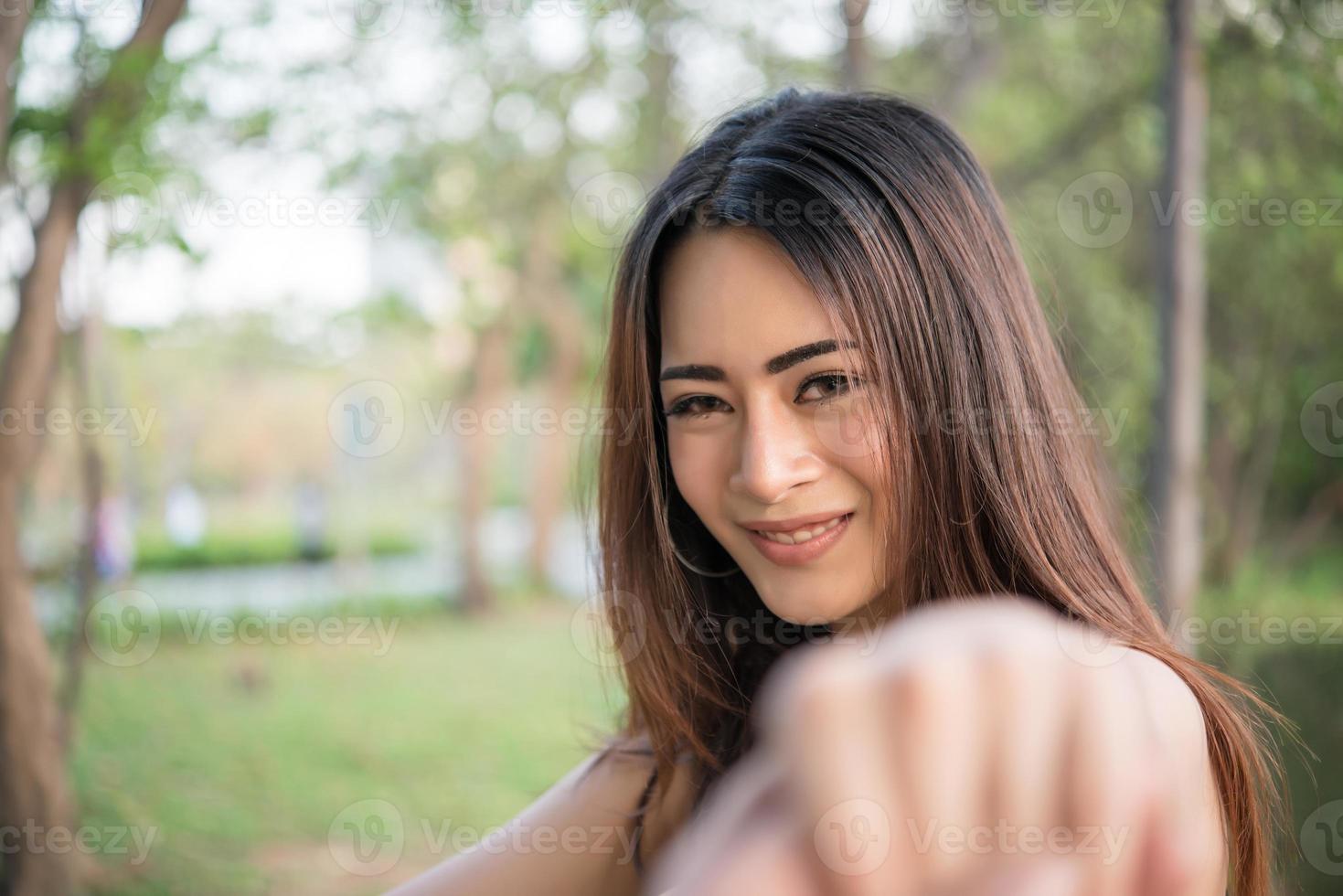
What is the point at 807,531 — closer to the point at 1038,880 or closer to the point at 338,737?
the point at 1038,880

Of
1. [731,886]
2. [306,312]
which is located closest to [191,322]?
[306,312]

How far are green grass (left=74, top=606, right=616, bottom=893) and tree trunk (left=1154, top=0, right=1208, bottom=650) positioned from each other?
8.52 feet

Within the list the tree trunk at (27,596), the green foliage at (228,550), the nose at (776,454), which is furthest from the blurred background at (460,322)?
the green foliage at (228,550)

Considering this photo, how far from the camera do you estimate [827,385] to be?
134 cm

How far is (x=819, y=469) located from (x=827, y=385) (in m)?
0.11

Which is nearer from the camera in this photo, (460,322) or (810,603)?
(810,603)

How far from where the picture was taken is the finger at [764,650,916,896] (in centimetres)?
40

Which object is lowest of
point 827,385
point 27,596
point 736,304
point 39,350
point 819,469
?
point 27,596

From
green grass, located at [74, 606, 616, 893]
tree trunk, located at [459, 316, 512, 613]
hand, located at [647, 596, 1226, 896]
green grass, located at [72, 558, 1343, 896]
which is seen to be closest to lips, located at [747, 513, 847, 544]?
hand, located at [647, 596, 1226, 896]

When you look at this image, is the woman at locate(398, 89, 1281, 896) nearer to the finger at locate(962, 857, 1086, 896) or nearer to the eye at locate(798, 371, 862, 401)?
the eye at locate(798, 371, 862, 401)

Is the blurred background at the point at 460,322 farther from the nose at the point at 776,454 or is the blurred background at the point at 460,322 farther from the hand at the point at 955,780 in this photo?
the hand at the point at 955,780

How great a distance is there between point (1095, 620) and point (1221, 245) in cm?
683

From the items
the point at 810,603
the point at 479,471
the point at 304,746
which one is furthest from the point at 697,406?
the point at 479,471

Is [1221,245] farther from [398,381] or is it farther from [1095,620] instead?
[398,381]
